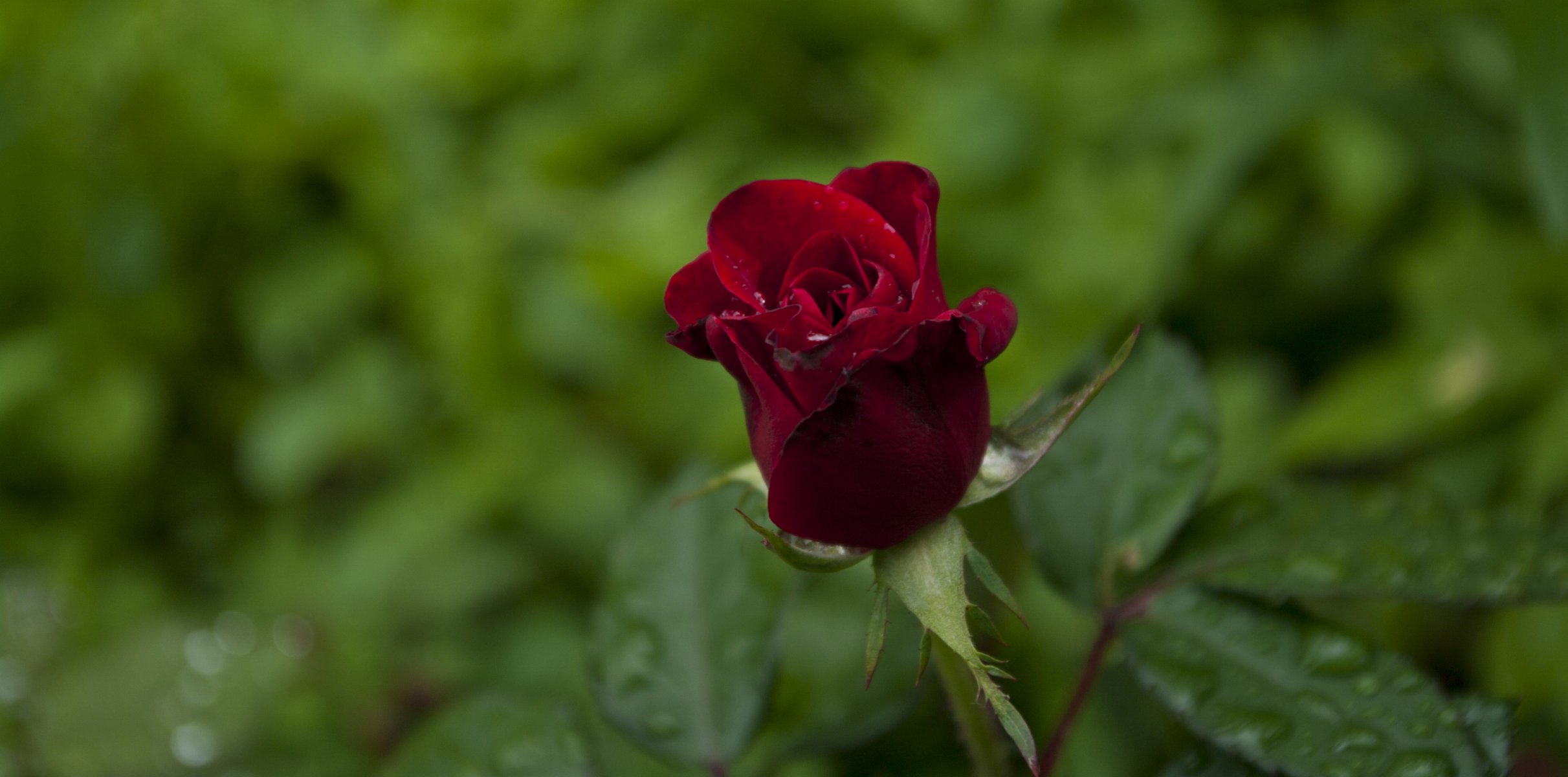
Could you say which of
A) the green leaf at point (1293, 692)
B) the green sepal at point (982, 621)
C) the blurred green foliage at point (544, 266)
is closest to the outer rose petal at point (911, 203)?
the green sepal at point (982, 621)

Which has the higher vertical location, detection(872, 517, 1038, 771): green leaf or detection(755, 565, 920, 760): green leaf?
detection(872, 517, 1038, 771): green leaf

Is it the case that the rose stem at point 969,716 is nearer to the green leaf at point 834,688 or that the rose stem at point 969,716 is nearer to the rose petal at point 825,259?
the green leaf at point 834,688

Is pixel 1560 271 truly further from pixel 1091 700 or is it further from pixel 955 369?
pixel 955 369

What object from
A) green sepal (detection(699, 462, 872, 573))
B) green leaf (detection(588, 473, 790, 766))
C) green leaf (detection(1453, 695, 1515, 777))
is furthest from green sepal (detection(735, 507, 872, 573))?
green leaf (detection(1453, 695, 1515, 777))

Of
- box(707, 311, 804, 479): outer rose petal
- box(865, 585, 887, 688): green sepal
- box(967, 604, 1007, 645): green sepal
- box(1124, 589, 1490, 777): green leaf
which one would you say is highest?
box(707, 311, 804, 479): outer rose petal

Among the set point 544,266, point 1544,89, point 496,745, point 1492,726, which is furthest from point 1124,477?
point 544,266

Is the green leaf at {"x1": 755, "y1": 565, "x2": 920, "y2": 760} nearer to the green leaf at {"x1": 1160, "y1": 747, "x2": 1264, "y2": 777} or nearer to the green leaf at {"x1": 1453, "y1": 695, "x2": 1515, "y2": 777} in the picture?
the green leaf at {"x1": 1160, "y1": 747, "x2": 1264, "y2": 777}

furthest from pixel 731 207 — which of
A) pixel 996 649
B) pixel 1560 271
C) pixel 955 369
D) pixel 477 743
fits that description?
pixel 1560 271
